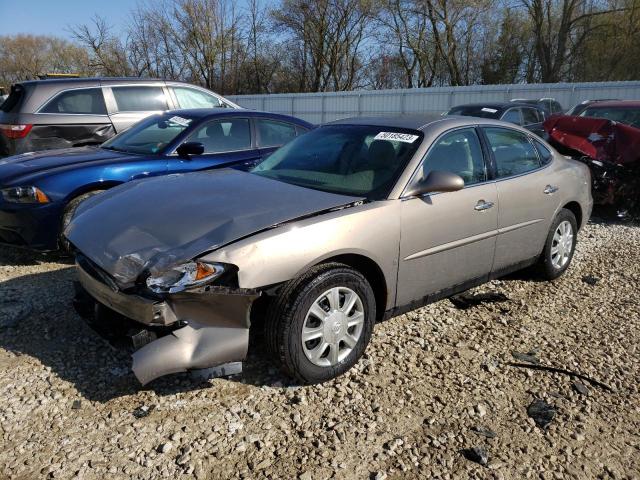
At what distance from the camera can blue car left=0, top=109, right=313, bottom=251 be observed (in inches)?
183

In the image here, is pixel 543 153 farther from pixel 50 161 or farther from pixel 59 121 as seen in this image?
pixel 59 121

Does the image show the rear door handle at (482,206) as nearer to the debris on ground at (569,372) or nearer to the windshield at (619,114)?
the debris on ground at (569,372)

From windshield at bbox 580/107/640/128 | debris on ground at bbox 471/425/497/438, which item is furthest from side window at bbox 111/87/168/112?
windshield at bbox 580/107/640/128

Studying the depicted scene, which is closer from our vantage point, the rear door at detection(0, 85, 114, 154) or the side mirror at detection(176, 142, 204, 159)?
the side mirror at detection(176, 142, 204, 159)

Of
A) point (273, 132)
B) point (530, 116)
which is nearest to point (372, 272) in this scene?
point (273, 132)

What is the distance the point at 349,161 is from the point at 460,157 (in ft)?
2.79

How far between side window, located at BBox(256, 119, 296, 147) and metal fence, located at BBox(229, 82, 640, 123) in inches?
648

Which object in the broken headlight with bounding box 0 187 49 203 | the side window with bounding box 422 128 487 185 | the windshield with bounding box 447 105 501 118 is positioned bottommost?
the broken headlight with bounding box 0 187 49 203

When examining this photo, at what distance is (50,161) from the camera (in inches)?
201

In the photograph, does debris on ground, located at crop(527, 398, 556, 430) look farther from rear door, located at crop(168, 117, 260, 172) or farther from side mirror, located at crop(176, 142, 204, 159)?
side mirror, located at crop(176, 142, 204, 159)

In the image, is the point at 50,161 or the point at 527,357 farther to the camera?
the point at 50,161

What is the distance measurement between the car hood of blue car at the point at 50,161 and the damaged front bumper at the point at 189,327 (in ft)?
8.79

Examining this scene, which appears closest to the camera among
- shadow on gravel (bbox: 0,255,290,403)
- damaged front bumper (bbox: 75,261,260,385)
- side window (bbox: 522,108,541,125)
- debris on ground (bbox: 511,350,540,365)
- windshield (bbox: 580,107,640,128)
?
damaged front bumper (bbox: 75,261,260,385)

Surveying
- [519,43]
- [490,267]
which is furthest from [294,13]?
[490,267]
